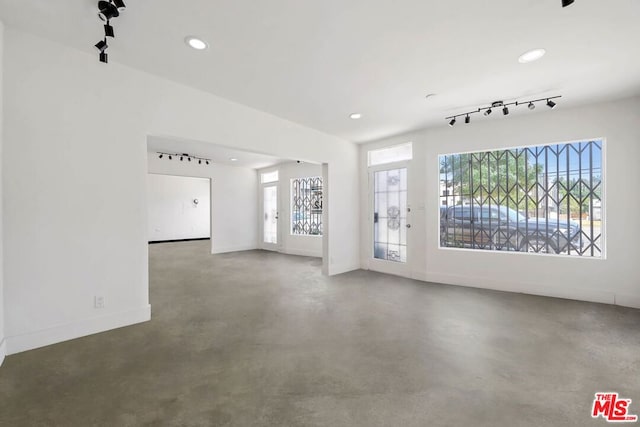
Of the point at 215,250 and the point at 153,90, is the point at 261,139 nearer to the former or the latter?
the point at 153,90

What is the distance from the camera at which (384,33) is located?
7.39 feet

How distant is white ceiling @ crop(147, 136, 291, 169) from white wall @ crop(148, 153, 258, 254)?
33 centimetres

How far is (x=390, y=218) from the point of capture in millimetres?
5434

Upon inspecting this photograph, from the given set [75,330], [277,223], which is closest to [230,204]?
[277,223]

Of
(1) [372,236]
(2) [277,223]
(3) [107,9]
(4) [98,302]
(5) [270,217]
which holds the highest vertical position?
(3) [107,9]

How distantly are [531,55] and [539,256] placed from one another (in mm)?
2786

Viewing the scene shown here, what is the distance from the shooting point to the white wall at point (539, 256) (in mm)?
3465

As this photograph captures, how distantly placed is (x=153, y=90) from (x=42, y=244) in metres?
1.81

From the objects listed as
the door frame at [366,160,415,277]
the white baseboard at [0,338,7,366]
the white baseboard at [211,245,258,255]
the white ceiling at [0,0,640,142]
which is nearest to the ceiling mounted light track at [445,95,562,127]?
the white ceiling at [0,0,640,142]

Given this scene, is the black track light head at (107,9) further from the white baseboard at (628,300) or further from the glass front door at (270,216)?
the glass front door at (270,216)

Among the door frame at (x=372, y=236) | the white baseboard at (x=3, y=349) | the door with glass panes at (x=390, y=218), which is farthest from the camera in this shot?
the door with glass panes at (x=390, y=218)

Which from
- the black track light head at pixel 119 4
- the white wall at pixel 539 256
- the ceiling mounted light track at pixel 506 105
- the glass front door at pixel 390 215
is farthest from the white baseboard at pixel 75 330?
the ceiling mounted light track at pixel 506 105

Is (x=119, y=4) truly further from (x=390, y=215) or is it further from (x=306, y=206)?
(x=306, y=206)

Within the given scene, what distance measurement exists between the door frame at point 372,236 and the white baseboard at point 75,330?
3901 millimetres
